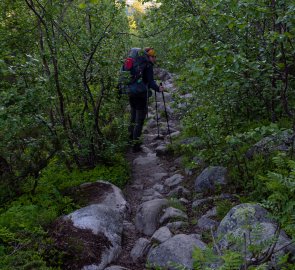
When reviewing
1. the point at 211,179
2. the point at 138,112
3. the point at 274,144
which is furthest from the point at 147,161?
the point at 274,144

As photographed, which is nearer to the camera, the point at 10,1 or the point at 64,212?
the point at 64,212

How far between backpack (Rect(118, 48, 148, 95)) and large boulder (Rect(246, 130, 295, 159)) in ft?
12.3

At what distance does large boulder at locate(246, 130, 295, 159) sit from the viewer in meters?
5.50

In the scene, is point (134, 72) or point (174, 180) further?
point (134, 72)

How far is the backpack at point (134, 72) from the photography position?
9.97 meters

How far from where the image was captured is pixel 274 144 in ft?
19.6

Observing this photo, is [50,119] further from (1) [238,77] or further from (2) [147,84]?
(1) [238,77]

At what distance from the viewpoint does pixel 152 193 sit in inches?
337

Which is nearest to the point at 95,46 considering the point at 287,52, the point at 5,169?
the point at 5,169

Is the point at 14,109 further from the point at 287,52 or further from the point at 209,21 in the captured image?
the point at 287,52

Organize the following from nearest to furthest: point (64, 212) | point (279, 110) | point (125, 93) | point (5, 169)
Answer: point (64, 212)
point (5, 169)
point (279, 110)
point (125, 93)

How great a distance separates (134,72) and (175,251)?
5785 mm

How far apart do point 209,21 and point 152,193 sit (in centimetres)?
385

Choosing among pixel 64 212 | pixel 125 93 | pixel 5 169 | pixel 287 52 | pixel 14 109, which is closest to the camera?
pixel 14 109
